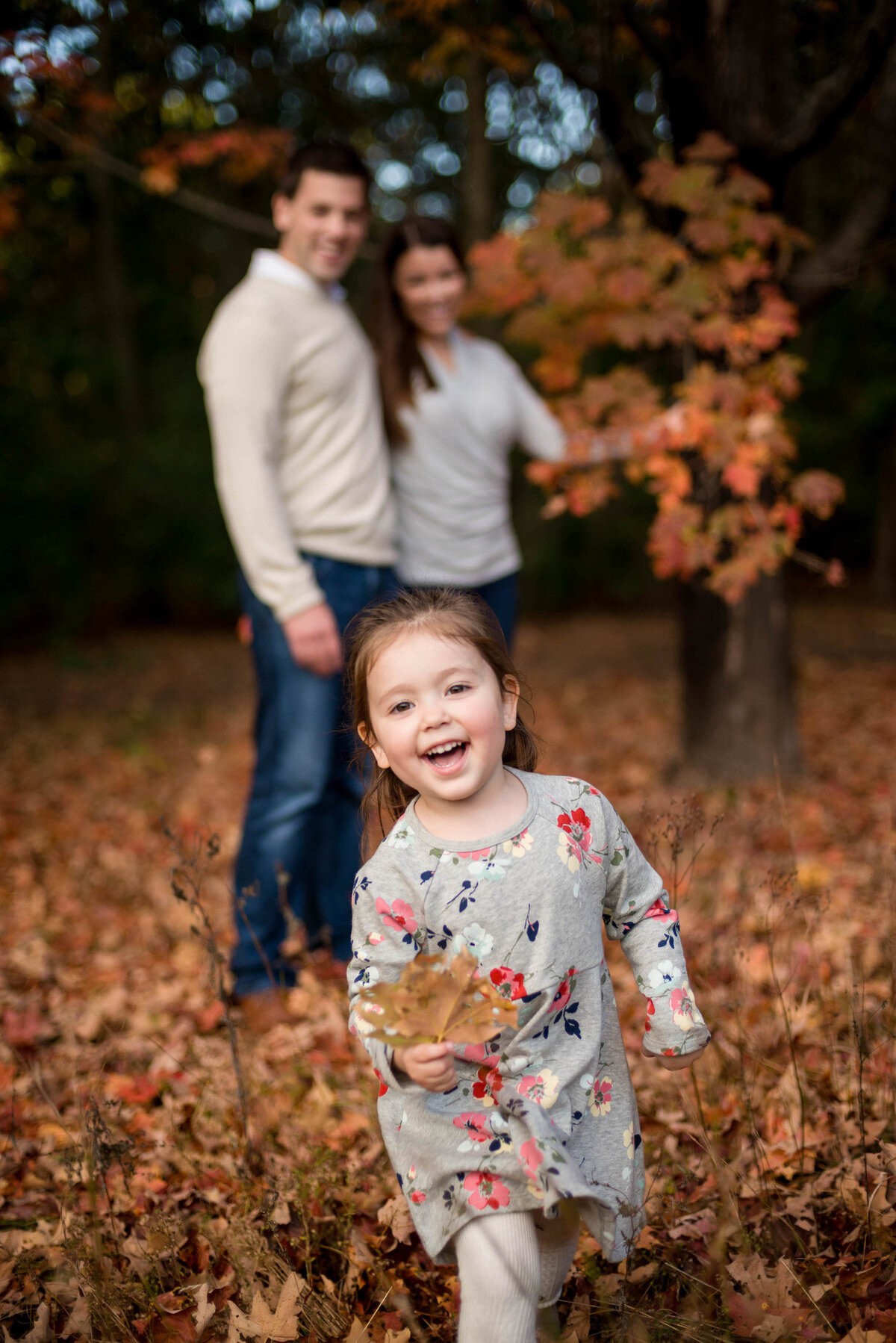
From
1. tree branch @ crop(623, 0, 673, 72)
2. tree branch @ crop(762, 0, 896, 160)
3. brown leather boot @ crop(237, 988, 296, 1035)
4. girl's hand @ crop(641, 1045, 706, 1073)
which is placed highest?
tree branch @ crop(623, 0, 673, 72)

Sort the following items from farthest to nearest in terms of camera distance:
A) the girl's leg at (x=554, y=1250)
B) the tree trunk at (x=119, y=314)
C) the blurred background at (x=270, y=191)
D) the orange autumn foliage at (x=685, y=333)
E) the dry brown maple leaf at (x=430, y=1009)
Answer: the tree trunk at (x=119, y=314)
the blurred background at (x=270, y=191)
the orange autumn foliage at (x=685, y=333)
the girl's leg at (x=554, y=1250)
the dry brown maple leaf at (x=430, y=1009)

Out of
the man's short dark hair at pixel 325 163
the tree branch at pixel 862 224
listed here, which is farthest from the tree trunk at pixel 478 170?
the man's short dark hair at pixel 325 163

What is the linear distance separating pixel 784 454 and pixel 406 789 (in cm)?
224

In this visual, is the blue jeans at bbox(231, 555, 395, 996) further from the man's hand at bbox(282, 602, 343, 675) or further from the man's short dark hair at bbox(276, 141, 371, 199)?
the man's short dark hair at bbox(276, 141, 371, 199)

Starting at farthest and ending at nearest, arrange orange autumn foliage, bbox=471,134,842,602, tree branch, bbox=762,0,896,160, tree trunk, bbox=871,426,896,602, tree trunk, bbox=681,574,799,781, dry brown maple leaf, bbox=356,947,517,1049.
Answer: tree trunk, bbox=871,426,896,602 < tree trunk, bbox=681,574,799,781 < orange autumn foliage, bbox=471,134,842,602 < tree branch, bbox=762,0,896,160 < dry brown maple leaf, bbox=356,947,517,1049

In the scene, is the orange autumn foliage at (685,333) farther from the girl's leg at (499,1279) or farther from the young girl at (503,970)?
the girl's leg at (499,1279)

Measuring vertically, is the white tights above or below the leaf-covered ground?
above

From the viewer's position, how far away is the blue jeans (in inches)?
113

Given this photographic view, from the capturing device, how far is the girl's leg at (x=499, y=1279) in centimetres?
143

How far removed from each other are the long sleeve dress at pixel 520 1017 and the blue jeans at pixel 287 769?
126 centimetres

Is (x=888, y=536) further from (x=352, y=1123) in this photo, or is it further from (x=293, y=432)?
(x=352, y=1123)

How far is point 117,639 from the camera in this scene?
39.6 feet

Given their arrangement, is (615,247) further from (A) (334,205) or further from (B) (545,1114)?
(B) (545,1114)

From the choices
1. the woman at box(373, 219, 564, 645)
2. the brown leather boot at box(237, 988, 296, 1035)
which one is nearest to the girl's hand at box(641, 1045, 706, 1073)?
the brown leather boot at box(237, 988, 296, 1035)
